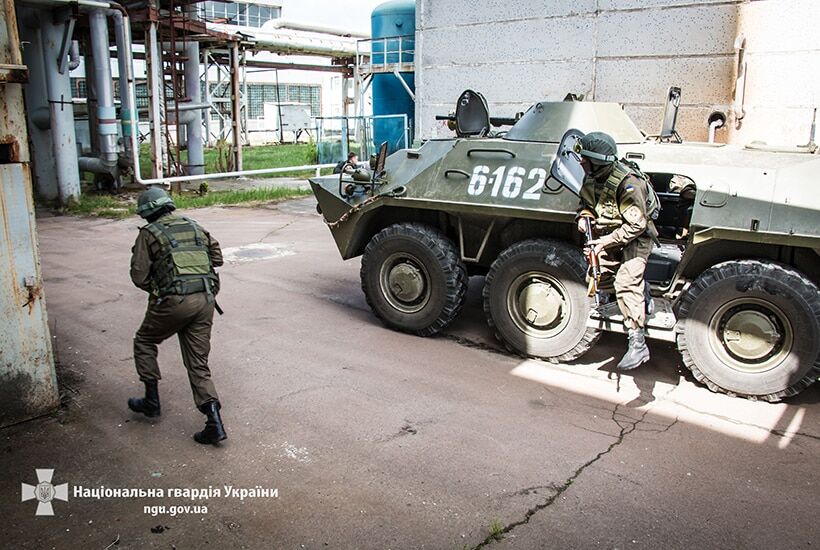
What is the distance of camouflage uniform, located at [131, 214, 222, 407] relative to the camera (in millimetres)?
4246

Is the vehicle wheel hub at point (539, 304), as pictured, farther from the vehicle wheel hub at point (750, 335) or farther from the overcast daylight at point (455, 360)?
the vehicle wheel hub at point (750, 335)

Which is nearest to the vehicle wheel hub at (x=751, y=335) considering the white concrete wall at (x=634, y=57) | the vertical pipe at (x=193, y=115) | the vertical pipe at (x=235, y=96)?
the white concrete wall at (x=634, y=57)

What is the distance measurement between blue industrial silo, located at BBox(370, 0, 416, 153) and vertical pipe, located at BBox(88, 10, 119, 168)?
5.93 m

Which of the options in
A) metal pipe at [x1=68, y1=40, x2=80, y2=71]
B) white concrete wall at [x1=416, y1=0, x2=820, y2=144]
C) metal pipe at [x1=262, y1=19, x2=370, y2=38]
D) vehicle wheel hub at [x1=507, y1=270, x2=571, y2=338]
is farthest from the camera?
metal pipe at [x1=262, y1=19, x2=370, y2=38]

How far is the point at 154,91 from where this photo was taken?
1398cm

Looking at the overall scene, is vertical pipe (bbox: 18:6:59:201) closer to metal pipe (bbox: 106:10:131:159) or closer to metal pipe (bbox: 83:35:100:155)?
metal pipe (bbox: 83:35:100:155)

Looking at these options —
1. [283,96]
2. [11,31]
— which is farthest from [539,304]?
[283,96]

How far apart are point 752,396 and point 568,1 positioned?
8.85 meters

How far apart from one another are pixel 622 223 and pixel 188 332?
2.88 m

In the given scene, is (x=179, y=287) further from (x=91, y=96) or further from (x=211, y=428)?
(x=91, y=96)

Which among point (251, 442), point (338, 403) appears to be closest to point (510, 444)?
point (338, 403)

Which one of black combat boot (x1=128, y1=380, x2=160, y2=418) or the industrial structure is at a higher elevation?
the industrial structure

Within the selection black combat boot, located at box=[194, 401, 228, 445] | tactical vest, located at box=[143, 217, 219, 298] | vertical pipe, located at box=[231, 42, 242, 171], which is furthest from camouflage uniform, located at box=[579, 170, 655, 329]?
vertical pipe, located at box=[231, 42, 242, 171]

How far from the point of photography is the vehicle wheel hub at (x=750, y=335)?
15.8ft
